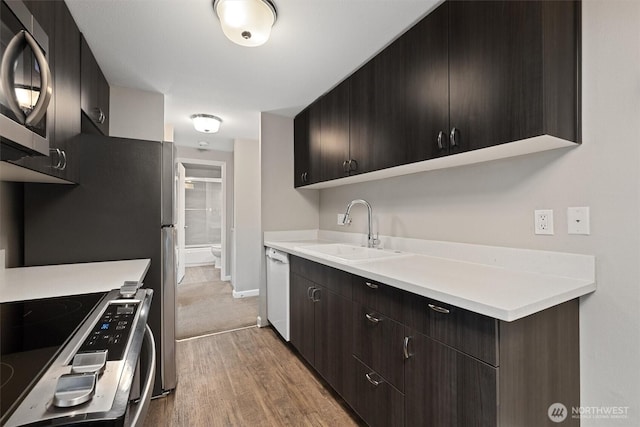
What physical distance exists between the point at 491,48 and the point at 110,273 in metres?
2.06

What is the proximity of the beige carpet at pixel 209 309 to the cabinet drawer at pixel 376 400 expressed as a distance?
172cm

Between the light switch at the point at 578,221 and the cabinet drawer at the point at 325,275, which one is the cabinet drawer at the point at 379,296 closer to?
the cabinet drawer at the point at 325,275

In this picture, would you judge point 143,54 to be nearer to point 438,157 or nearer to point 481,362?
point 438,157

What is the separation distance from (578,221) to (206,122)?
3306 mm

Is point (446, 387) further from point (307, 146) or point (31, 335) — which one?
point (307, 146)

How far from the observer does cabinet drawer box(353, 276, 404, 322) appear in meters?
1.30

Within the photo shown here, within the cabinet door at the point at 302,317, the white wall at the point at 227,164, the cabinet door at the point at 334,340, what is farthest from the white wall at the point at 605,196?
the white wall at the point at 227,164

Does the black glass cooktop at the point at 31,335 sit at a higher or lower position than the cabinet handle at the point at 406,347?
higher

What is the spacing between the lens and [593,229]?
119 centimetres

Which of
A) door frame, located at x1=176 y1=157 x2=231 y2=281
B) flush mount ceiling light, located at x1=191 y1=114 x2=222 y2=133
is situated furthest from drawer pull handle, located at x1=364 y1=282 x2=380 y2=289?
door frame, located at x1=176 y1=157 x2=231 y2=281

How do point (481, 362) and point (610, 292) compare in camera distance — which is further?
point (610, 292)

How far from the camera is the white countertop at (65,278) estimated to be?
110cm

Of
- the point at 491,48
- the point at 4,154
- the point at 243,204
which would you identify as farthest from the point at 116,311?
the point at 243,204

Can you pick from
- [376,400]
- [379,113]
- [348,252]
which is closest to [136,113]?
[379,113]
